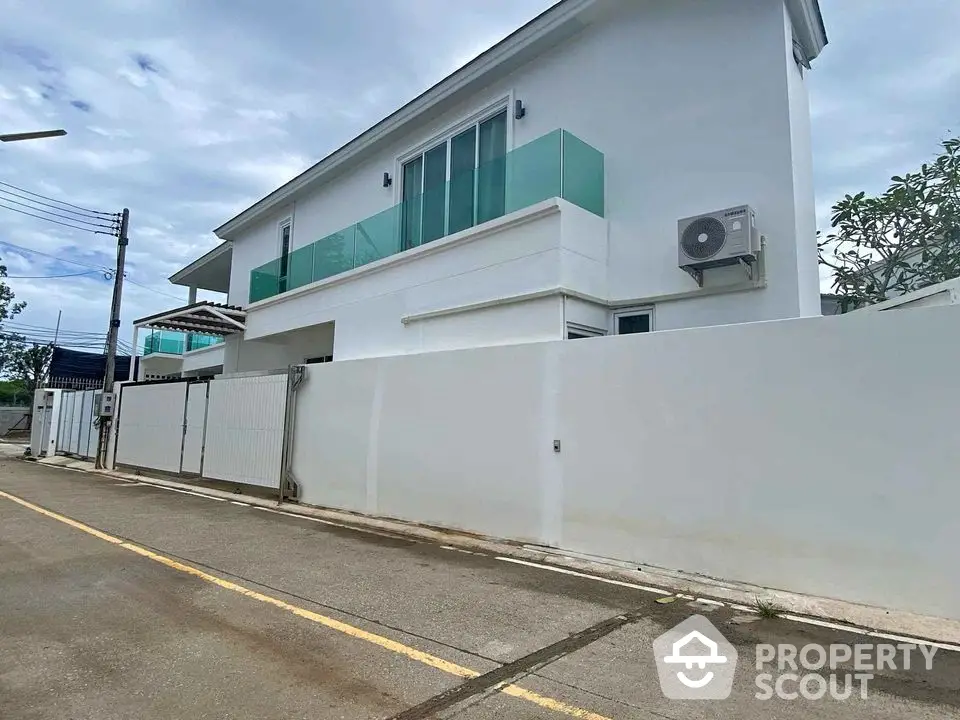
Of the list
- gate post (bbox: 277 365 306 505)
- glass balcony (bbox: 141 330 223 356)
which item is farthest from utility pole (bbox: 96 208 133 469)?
gate post (bbox: 277 365 306 505)

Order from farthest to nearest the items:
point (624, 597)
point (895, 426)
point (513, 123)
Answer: point (513, 123) < point (624, 597) < point (895, 426)

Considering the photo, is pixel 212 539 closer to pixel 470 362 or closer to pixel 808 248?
pixel 470 362

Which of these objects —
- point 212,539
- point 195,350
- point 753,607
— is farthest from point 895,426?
point 195,350

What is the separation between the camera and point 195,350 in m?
22.0

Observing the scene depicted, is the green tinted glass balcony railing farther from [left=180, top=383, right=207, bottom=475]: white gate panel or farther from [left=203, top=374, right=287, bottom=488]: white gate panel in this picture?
[left=180, top=383, right=207, bottom=475]: white gate panel

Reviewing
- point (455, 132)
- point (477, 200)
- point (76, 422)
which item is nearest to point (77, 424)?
point (76, 422)

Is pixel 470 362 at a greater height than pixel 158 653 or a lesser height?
greater

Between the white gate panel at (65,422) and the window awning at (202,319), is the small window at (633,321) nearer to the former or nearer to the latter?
the window awning at (202,319)

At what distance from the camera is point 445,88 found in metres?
11.6

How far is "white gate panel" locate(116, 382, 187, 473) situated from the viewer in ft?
47.9

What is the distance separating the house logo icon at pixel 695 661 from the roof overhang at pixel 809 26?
8387 mm

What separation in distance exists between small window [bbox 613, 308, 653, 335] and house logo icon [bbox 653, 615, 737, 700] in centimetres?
502

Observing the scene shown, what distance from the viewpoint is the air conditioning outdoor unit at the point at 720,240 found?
24.9ft

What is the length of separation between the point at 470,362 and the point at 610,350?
2.22 meters
